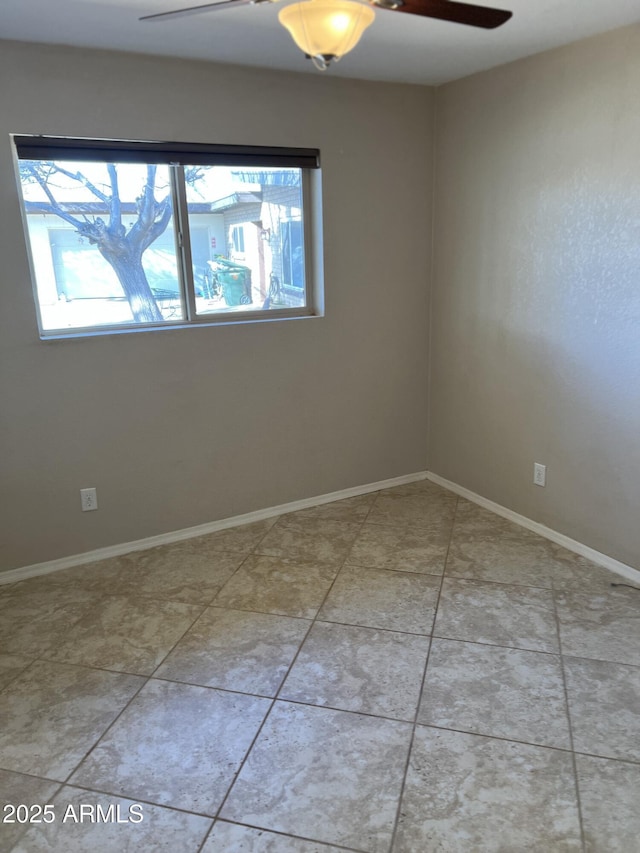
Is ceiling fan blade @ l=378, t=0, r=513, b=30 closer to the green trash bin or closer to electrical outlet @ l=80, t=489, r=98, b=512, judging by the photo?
the green trash bin

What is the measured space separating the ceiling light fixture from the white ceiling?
0.83 metres

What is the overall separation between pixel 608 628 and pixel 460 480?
1.51 metres

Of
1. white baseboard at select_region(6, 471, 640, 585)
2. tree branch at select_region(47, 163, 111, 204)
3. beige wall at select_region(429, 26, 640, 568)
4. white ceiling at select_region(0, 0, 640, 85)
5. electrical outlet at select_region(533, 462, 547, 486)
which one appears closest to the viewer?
white ceiling at select_region(0, 0, 640, 85)

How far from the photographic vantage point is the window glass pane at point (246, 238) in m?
3.15

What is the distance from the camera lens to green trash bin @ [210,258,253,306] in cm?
327

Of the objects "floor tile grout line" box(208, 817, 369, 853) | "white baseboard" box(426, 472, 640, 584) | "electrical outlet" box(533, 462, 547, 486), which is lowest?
"floor tile grout line" box(208, 817, 369, 853)

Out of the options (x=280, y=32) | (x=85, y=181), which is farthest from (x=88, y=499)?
(x=280, y=32)

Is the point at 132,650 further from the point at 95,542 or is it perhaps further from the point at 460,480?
the point at 460,480

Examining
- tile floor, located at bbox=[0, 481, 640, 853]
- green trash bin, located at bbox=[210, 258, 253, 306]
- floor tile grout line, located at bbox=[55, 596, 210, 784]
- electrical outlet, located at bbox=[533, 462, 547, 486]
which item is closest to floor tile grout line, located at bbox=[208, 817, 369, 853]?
tile floor, located at bbox=[0, 481, 640, 853]

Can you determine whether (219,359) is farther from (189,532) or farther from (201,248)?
(189,532)

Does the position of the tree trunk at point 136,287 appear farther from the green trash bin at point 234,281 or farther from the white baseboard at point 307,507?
the white baseboard at point 307,507

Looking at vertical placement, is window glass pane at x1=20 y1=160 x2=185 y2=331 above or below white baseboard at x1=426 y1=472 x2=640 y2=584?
above

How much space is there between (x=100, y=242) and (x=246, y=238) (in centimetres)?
76

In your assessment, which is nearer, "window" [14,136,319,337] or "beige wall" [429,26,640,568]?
"beige wall" [429,26,640,568]
